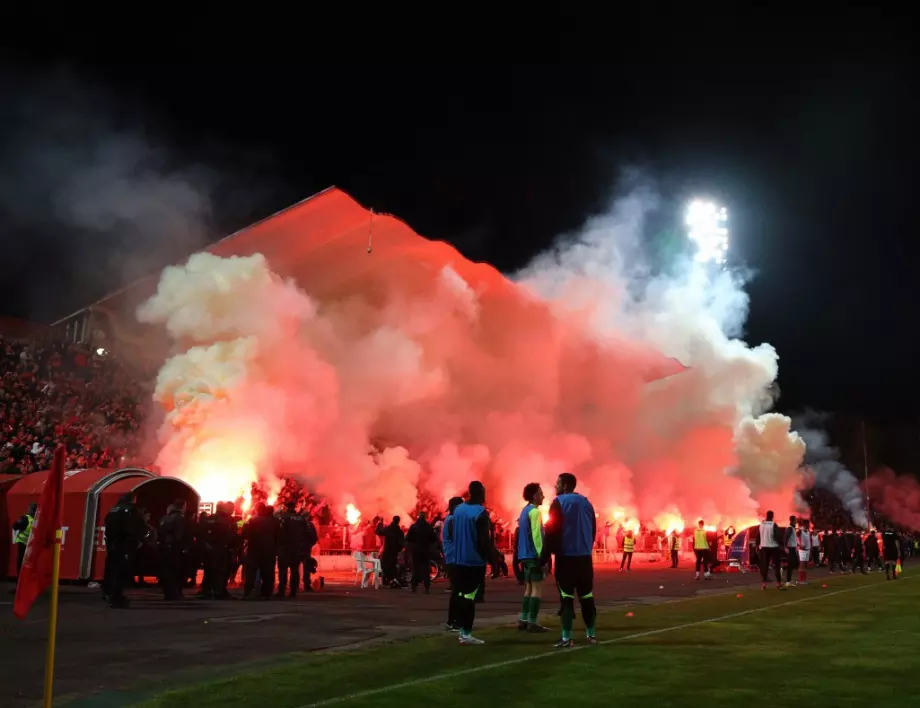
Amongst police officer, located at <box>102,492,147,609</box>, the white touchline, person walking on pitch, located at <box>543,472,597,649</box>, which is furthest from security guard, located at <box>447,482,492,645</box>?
police officer, located at <box>102,492,147,609</box>

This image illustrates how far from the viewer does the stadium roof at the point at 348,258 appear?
31.0 metres

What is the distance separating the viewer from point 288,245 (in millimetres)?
32531

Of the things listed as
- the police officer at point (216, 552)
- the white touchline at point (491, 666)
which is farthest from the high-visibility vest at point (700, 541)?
the police officer at point (216, 552)

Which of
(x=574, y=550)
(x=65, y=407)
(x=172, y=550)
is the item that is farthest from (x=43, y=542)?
(x=65, y=407)

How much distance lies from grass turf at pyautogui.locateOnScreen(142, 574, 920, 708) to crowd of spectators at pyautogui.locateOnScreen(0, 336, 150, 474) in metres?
16.7

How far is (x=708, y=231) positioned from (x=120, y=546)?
45080 millimetres

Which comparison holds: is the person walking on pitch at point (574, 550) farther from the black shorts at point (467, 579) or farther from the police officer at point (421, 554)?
the police officer at point (421, 554)

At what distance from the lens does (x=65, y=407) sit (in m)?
25.7

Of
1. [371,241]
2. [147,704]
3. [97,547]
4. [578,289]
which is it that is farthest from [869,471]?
[147,704]

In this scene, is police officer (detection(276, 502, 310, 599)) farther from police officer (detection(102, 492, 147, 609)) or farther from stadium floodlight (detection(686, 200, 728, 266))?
stadium floodlight (detection(686, 200, 728, 266))

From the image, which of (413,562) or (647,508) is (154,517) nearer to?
(413,562)

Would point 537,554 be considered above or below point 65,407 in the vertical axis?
below

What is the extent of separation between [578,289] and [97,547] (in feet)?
97.6

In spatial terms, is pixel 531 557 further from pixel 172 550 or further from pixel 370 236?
pixel 370 236
